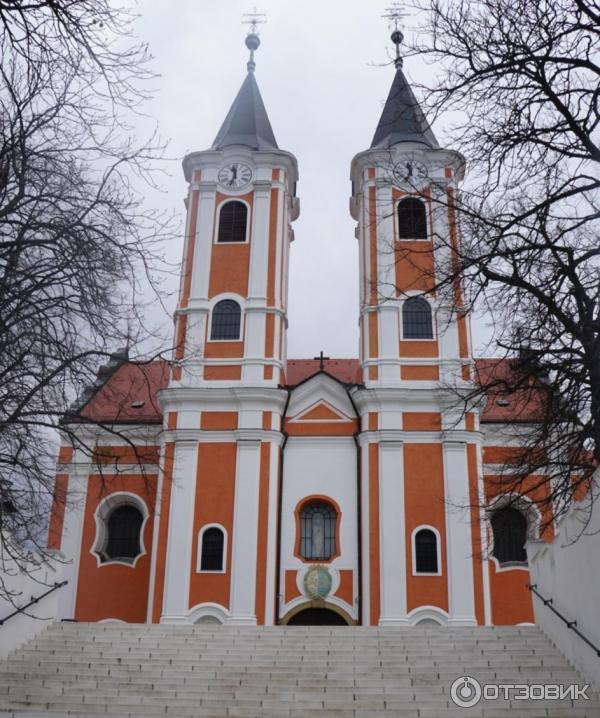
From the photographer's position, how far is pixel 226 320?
24.5 meters

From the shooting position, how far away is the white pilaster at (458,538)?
809 inches

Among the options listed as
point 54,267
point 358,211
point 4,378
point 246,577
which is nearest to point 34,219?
point 54,267

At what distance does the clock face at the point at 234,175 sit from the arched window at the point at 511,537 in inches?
507

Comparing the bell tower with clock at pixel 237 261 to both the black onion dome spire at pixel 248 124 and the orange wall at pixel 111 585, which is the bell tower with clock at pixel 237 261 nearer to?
the black onion dome spire at pixel 248 124

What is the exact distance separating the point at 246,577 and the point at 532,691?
10.6m

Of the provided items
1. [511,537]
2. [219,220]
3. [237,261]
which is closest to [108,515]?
[237,261]

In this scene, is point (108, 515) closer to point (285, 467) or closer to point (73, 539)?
point (73, 539)

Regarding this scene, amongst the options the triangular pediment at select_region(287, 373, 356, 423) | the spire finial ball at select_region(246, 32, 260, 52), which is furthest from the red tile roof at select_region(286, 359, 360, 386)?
the spire finial ball at select_region(246, 32, 260, 52)

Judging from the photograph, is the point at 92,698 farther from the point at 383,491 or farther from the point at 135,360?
the point at 383,491

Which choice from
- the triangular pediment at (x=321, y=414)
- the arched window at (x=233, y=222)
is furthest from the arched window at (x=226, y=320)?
the triangular pediment at (x=321, y=414)

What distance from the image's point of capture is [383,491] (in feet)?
71.3

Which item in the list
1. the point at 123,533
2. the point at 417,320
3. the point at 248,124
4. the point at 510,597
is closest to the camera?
the point at 510,597

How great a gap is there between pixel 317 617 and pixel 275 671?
351 inches

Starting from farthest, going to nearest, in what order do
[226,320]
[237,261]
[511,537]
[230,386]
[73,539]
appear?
1. [237,261]
2. [226,320]
3. [73,539]
4. [230,386]
5. [511,537]
